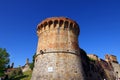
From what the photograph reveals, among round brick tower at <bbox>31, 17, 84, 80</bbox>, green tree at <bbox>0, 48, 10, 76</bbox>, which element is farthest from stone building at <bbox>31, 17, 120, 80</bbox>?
green tree at <bbox>0, 48, 10, 76</bbox>

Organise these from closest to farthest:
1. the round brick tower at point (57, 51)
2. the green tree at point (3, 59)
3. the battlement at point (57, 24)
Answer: the round brick tower at point (57, 51) < the battlement at point (57, 24) < the green tree at point (3, 59)

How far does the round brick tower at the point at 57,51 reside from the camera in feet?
56.7

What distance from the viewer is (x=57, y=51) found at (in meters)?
18.2

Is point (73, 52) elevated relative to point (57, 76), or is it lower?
elevated

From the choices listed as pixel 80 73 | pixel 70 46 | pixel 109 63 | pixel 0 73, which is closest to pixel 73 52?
pixel 70 46

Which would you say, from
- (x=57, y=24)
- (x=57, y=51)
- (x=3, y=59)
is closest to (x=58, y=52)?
(x=57, y=51)

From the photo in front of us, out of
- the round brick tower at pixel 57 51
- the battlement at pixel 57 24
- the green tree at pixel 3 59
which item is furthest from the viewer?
the green tree at pixel 3 59

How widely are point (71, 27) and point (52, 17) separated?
103 inches

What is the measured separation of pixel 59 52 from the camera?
1820 centimetres

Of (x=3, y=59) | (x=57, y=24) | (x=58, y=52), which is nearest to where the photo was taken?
(x=58, y=52)

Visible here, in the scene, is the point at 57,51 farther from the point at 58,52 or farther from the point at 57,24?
the point at 57,24

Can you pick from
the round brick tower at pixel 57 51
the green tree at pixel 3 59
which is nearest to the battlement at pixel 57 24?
the round brick tower at pixel 57 51

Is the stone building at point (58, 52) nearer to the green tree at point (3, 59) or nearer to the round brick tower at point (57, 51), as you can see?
the round brick tower at point (57, 51)

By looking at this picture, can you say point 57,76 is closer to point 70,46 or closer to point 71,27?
point 70,46
